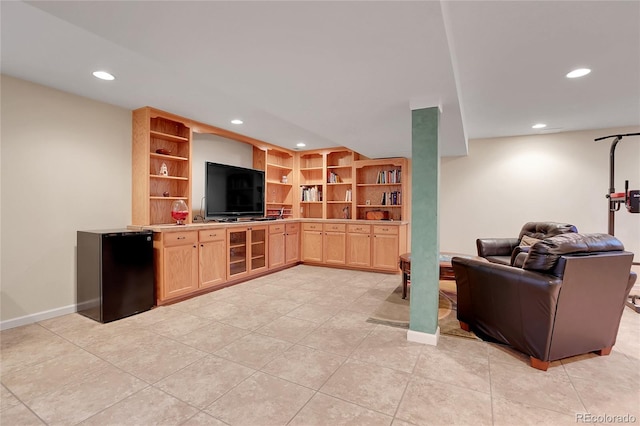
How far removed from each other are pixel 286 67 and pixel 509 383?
2.68 metres

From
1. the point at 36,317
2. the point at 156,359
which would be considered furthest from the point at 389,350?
the point at 36,317

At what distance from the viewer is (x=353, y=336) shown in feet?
8.98

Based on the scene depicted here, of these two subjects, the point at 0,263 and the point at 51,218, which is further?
the point at 51,218

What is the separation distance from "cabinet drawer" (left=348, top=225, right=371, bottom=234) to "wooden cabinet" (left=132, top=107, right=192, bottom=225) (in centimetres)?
281

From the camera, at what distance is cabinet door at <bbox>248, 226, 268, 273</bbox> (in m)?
4.85

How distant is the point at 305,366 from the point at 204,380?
709 millimetres

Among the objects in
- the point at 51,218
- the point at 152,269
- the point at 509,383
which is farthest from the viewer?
the point at 152,269

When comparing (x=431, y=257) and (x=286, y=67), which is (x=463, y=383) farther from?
(x=286, y=67)

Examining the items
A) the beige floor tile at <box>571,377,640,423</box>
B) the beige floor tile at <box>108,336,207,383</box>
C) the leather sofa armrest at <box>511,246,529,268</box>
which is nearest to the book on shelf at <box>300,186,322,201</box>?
the leather sofa armrest at <box>511,246,529,268</box>

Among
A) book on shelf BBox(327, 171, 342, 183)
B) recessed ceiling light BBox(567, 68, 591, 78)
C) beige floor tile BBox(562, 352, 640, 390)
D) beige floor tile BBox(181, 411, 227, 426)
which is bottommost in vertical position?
beige floor tile BBox(562, 352, 640, 390)

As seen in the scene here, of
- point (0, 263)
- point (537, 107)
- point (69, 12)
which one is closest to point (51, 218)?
point (0, 263)

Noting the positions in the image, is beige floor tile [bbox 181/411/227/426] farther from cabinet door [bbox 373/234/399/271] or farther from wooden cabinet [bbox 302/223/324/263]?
wooden cabinet [bbox 302/223/324/263]

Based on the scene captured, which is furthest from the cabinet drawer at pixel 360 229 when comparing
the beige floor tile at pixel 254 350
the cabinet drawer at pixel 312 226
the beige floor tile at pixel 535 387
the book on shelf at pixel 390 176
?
the beige floor tile at pixel 535 387

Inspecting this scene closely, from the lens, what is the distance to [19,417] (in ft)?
5.46
